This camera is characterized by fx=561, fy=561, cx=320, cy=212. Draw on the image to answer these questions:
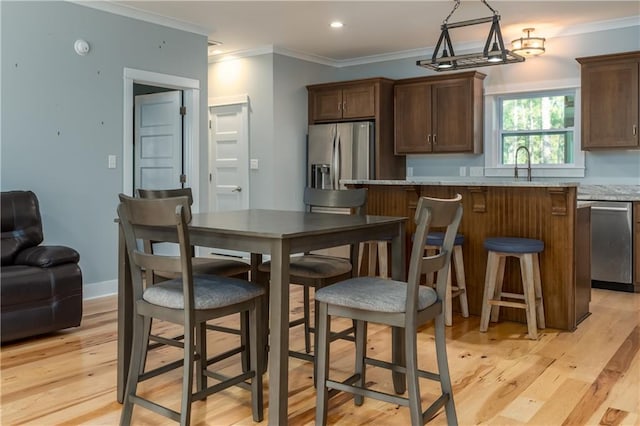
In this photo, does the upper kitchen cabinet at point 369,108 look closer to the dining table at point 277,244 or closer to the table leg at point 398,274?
the dining table at point 277,244

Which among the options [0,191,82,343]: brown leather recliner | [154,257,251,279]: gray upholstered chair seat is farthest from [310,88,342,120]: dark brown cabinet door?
[154,257,251,279]: gray upholstered chair seat

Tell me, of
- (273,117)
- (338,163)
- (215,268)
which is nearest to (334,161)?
(338,163)

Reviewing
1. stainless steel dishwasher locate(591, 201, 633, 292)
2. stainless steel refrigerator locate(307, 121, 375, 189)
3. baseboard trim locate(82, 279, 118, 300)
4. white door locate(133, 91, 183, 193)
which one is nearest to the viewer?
baseboard trim locate(82, 279, 118, 300)

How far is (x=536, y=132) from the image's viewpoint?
6.12 meters

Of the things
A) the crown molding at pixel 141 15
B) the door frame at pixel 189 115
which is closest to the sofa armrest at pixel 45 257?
the door frame at pixel 189 115

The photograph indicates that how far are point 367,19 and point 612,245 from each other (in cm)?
314

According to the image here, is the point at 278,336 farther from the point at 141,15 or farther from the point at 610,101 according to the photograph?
the point at 610,101

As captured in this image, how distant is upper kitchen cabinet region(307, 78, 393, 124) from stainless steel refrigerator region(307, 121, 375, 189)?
0.13 m

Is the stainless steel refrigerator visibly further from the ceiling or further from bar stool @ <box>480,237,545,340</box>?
bar stool @ <box>480,237,545,340</box>

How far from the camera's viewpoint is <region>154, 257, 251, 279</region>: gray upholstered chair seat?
9.16ft

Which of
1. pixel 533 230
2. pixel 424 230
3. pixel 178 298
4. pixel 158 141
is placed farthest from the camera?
pixel 158 141

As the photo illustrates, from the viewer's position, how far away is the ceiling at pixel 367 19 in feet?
16.4

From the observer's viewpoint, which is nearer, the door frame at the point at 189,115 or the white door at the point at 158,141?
the door frame at the point at 189,115

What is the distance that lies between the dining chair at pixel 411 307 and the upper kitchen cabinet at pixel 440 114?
4196 millimetres
